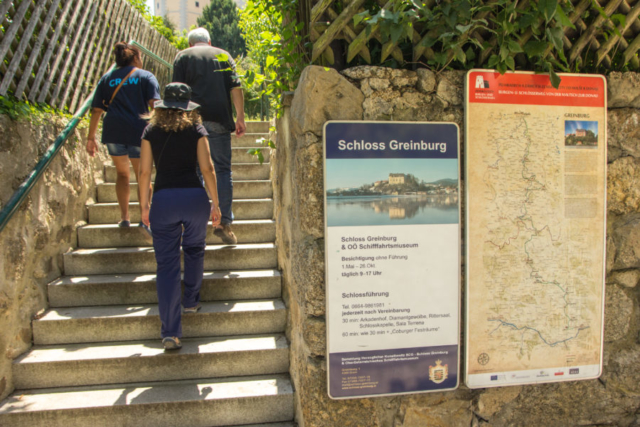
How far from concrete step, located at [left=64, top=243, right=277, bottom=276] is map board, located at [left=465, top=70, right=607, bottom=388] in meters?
1.93

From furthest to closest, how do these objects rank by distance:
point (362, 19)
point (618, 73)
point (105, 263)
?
point (105, 263)
point (618, 73)
point (362, 19)

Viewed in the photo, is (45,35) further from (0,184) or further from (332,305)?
(332,305)

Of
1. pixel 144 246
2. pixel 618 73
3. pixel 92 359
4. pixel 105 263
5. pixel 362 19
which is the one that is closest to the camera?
pixel 362 19

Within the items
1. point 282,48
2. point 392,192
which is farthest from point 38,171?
point 392,192

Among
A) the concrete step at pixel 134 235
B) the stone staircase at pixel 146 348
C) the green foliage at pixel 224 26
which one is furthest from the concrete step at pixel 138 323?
the green foliage at pixel 224 26

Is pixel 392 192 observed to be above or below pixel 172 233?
above

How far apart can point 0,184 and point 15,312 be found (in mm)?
851

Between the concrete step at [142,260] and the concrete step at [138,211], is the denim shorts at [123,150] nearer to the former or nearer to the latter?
the concrete step at [138,211]

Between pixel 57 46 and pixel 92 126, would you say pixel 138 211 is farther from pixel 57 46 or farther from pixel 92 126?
pixel 57 46

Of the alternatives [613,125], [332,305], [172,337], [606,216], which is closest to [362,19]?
[332,305]

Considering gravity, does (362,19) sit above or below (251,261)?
above

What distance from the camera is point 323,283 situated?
2.32 meters

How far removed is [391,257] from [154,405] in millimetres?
1687

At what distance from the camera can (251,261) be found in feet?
12.7
